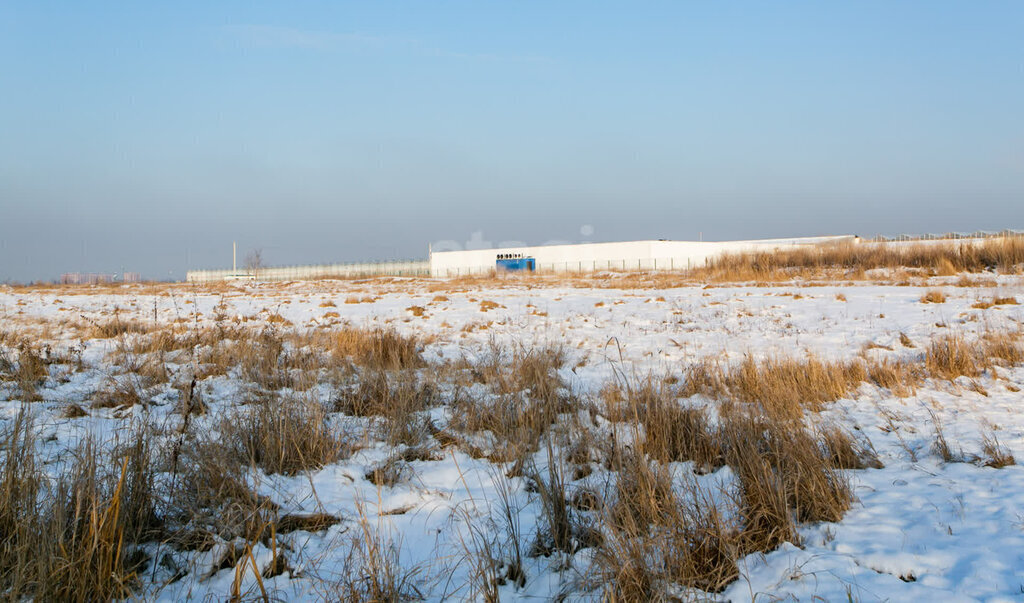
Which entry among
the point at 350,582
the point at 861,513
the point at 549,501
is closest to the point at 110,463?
the point at 350,582

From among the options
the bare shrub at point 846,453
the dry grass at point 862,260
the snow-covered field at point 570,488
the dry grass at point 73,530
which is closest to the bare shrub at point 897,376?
the snow-covered field at point 570,488

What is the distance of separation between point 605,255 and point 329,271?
4065cm

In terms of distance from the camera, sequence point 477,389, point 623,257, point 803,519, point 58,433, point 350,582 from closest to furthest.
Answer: point 350,582 < point 803,519 < point 58,433 < point 477,389 < point 623,257

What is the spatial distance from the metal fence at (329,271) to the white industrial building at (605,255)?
17.9 feet

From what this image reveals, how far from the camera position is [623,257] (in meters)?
61.2

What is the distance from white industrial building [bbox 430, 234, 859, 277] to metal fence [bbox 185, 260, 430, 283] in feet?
17.9

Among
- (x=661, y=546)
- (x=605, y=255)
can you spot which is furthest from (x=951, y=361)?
(x=605, y=255)

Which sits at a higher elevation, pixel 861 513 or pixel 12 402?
pixel 12 402

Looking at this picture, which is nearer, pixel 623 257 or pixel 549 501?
pixel 549 501

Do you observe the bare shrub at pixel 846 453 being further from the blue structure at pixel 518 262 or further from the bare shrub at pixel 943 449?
the blue structure at pixel 518 262

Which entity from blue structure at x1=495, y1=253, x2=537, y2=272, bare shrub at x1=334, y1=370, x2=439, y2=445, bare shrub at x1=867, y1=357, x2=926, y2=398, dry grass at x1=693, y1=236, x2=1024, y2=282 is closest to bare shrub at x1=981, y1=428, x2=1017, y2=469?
bare shrub at x1=867, y1=357, x2=926, y2=398

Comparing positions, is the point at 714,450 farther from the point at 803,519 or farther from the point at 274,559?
the point at 274,559

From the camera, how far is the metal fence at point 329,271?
75.2m

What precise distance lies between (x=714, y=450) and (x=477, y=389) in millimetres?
2393
